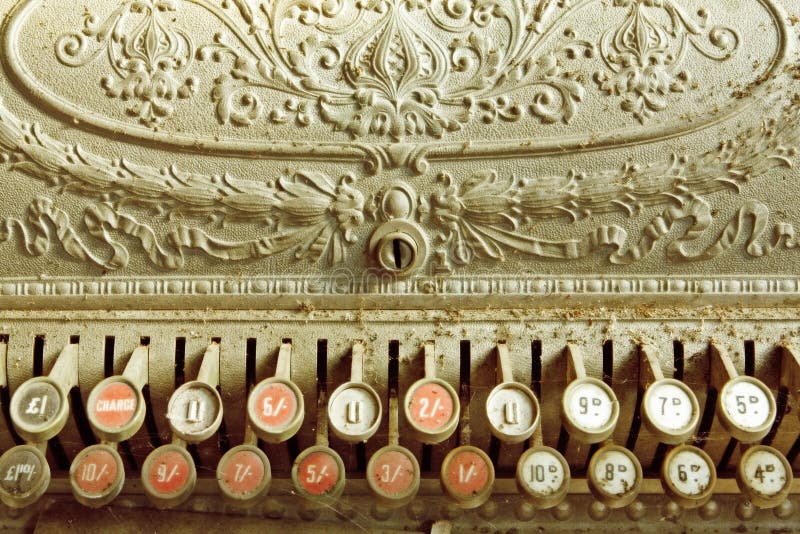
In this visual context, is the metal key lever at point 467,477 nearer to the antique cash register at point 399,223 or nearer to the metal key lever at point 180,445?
the antique cash register at point 399,223

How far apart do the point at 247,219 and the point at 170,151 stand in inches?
8.1

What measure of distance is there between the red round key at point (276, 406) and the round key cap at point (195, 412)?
71 millimetres

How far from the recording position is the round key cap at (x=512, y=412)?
1.21 metres

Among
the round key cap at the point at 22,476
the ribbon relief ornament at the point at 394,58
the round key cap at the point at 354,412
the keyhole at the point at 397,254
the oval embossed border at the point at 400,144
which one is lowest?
the round key cap at the point at 22,476

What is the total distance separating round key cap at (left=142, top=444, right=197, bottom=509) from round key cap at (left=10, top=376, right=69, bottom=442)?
0.16 meters

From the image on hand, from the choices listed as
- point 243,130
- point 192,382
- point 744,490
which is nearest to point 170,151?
point 243,130

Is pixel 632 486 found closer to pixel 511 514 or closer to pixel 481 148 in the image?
pixel 511 514

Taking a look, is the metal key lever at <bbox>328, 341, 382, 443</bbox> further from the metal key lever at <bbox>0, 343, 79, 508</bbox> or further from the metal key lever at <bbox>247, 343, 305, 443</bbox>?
the metal key lever at <bbox>0, 343, 79, 508</bbox>

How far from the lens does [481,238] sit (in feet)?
4.79

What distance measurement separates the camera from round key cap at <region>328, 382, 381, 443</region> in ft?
3.99

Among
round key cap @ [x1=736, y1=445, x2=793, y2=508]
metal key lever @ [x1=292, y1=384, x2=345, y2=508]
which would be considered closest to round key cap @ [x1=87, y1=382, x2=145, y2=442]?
metal key lever @ [x1=292, y1=384, x2=345, y2=508]

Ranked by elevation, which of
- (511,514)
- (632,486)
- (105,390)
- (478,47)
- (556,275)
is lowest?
(511,514)

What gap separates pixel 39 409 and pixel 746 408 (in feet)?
3.83

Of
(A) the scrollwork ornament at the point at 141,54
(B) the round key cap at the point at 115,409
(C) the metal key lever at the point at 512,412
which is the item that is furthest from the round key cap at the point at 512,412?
(A) the scrollwork ornament at the point at 141,54
